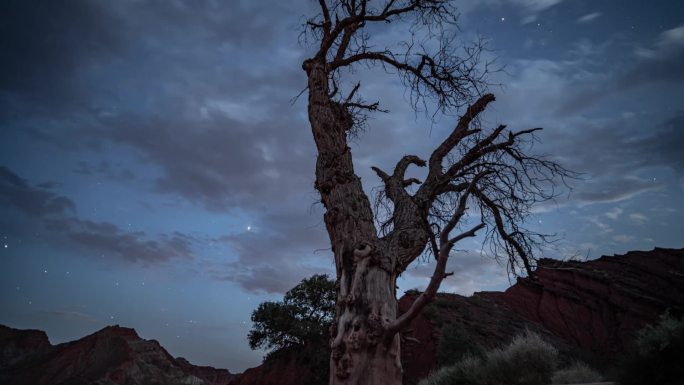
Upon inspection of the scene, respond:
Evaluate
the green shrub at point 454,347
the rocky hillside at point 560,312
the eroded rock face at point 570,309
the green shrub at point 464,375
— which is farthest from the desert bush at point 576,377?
the eroded rock face at point 570,309

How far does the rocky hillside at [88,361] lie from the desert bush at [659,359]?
35.7 metres

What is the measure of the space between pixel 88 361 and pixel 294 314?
35893 millimetres

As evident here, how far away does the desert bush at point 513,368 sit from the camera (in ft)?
31.2

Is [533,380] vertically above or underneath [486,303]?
underneath

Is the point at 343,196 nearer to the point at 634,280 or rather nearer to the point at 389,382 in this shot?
the point at 389,382

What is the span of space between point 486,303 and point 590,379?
65.2 feet

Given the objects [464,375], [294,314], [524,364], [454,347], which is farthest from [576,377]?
[294,314]

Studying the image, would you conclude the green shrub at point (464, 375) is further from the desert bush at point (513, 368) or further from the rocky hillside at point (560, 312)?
the rocky hillside at point (560, 312)

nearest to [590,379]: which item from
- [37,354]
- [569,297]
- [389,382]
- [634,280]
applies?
[389,382]

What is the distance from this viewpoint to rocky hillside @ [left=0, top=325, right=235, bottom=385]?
38.1m

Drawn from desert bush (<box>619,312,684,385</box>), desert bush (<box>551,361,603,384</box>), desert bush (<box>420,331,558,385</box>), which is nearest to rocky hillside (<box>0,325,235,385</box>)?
desert bush (<box>420,331,558,385</box>)

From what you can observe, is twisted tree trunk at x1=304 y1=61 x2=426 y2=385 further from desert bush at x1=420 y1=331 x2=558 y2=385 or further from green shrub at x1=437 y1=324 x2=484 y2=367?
green shrub at x1=437 y1=324 x2=484 y2=367

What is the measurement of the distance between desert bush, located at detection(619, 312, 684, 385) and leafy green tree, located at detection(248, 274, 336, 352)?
56.6ft

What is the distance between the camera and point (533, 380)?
906 centimetres
